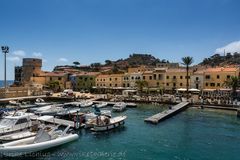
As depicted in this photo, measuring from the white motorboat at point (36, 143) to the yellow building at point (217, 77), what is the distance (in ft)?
198

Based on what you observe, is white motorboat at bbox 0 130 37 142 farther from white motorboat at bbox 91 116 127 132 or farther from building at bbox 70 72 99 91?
building at bbox 70 72 99 91

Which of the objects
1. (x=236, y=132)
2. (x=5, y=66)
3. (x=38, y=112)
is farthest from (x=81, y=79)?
(x=236, y=132)

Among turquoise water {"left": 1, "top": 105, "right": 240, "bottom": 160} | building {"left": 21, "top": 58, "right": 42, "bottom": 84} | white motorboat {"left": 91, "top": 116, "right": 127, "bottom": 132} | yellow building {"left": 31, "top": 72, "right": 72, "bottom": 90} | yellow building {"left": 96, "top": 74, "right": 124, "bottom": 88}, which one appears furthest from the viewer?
building {"left": 21, "top": 58, "right": 42, "bottom": 84}

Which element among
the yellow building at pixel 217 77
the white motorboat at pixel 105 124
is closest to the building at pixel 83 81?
the yellow building at pixel 217 77

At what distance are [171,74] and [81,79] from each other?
38325 millimetres

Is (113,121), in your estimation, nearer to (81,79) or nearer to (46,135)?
(46,135)

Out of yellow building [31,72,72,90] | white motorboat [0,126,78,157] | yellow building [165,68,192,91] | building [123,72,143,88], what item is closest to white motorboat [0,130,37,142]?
white motorboat [0,126,78,157]

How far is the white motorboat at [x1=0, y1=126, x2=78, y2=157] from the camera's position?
26.9 meters

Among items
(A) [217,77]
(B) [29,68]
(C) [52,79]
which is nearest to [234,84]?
(A) [217,77]

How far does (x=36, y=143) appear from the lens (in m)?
28.8

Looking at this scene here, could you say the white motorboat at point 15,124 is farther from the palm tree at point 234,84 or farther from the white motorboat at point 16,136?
the palm tree at point 234,84

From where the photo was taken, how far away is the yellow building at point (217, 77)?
80906 millimetres

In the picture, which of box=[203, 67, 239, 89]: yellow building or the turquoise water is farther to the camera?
box=[203, 67, 239, 89]: yellow building

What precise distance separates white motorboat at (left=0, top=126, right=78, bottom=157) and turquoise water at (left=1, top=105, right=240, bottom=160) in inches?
29.5
